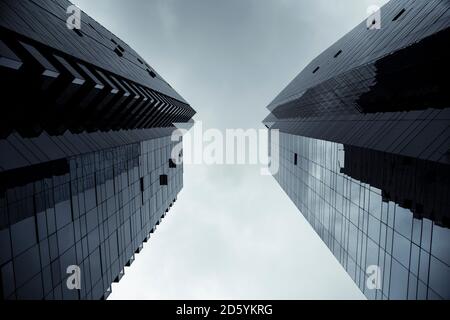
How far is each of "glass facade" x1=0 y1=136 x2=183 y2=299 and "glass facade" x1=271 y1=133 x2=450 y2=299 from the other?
66.6ft

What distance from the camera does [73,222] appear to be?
2447 centimetres

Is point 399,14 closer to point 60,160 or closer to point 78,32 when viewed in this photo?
point 78,32

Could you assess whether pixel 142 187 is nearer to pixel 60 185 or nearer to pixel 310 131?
pixel 60 185

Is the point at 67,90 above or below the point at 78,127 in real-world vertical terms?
above

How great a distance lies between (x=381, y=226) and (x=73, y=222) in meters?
21.0

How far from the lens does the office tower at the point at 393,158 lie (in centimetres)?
1920

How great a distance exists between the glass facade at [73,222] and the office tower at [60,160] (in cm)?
7

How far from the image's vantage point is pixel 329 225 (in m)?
41.4

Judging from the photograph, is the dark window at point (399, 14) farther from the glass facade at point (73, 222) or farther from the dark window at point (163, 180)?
the dark window at point (163, 180)

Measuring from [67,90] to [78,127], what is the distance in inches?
216


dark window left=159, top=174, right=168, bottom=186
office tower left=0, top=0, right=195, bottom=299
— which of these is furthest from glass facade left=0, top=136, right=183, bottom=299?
dark window left=159, top=174, right=168, bottom=186

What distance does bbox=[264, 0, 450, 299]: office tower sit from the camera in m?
19.2

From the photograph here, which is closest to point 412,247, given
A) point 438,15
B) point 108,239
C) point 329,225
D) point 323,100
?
point 438,15

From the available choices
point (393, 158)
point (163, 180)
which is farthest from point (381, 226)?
point (163, 180)
